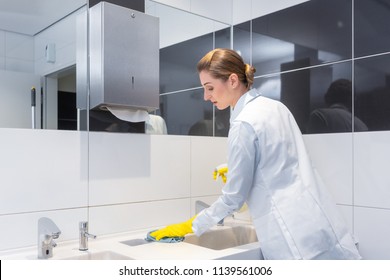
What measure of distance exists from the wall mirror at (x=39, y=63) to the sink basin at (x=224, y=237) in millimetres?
773

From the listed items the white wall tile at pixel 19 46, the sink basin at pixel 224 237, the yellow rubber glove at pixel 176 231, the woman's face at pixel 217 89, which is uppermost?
the white wall tile at pixel 19 46

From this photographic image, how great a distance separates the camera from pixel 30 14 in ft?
4.93

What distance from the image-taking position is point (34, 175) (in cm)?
147

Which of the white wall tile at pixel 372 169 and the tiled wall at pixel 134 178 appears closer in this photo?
the tiled wall at pixel 134 178

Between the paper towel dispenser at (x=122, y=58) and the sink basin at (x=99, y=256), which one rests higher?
the paper towel dispenser at (x=122, y=58)

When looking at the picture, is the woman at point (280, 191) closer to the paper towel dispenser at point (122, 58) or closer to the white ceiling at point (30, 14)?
the paper towel dispenser at point (122, 58)

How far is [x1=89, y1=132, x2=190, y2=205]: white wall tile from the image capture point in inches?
65.5

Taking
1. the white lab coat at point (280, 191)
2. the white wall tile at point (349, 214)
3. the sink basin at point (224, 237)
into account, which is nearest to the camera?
the white lab coat at point (280, 191)

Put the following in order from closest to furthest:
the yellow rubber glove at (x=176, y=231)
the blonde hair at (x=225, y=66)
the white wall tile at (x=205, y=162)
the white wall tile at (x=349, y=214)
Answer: the blonde hair at (x=225, y=66) < the yellow rubber glove at (x=176, y=231) < the white wall tile at (x=349, y=214) < the white wall tile at (x=205, y=162)

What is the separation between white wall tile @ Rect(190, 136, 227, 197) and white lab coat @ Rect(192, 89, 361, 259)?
0.68 m

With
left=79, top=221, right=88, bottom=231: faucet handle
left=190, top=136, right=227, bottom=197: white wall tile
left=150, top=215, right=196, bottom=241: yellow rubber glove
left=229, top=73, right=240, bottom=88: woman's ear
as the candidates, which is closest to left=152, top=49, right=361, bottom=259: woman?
left=229, top=73, right=240, bottom=88: woman's ear

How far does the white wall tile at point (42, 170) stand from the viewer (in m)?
1.41

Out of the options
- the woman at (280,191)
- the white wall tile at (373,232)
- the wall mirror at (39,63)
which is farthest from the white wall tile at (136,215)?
the white wall tile at (373,232)

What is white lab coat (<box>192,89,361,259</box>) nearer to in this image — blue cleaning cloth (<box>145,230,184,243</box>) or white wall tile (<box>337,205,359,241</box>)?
blue cleaning cloth (<box>145,230,184,243</box>)
